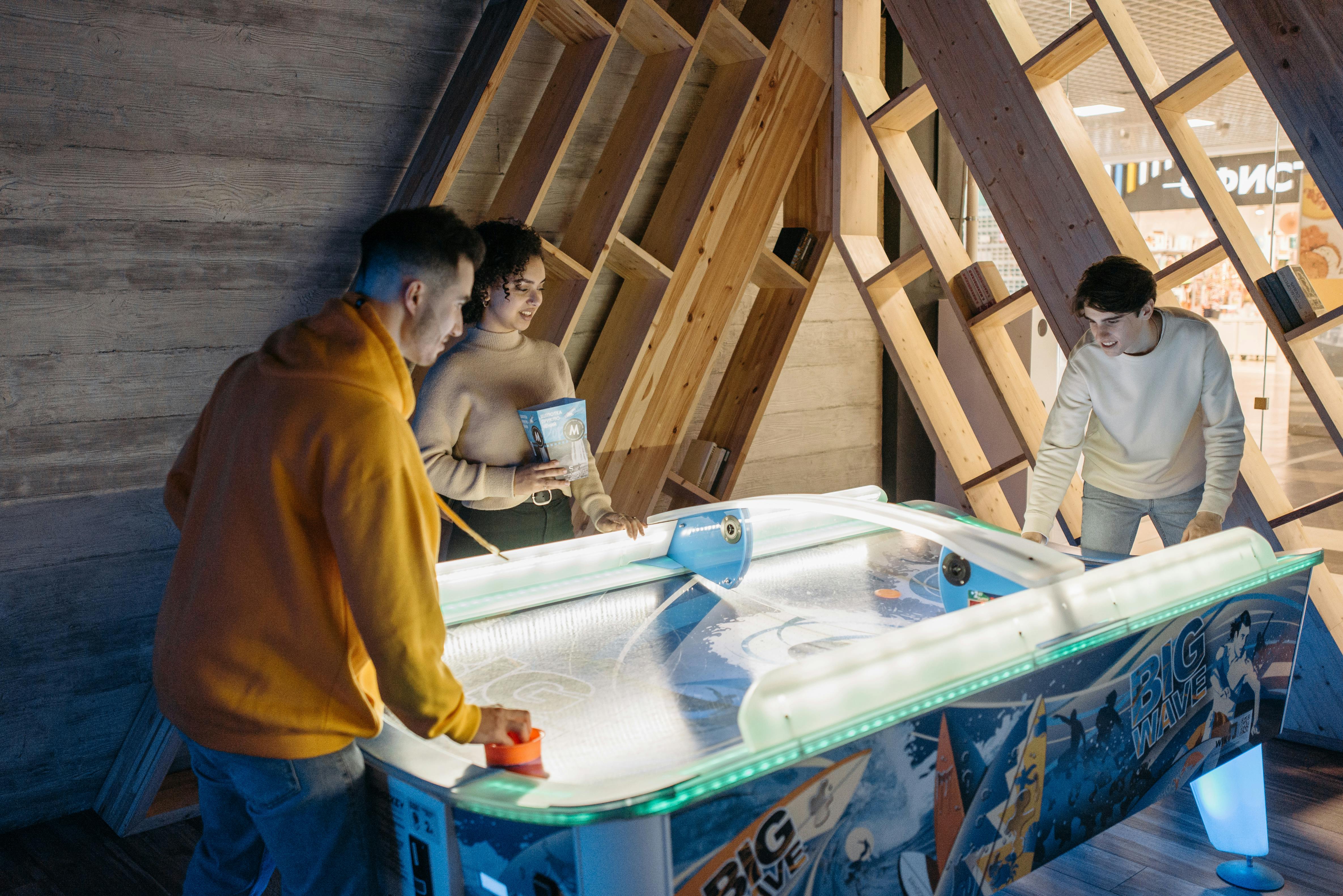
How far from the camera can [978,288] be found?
10.6ft

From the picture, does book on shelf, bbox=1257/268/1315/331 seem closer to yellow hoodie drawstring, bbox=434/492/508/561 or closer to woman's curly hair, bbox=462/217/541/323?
woman's curly hair, bbox=462/217/541/323

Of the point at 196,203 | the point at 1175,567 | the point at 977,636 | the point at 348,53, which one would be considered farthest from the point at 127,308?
the point at 1175,567

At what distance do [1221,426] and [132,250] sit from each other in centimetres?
268

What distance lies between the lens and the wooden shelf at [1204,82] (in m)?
2.57

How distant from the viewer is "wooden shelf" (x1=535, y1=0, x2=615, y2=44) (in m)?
2.91

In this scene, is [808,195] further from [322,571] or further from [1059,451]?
[322,571]

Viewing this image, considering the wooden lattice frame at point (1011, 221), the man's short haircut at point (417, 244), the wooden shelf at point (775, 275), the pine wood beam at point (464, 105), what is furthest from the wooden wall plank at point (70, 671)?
the wooden lattice frame at point (1011, 221)

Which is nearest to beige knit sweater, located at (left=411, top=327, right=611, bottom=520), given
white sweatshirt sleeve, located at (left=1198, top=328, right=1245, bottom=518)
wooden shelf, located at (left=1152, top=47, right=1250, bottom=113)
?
white sweatshirt sleeve, located at (left=1198, top=328, right=1245, bottom=518)

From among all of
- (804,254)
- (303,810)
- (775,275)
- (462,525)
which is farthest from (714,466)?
(303,810)

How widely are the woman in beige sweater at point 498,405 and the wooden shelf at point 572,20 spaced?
91 cm

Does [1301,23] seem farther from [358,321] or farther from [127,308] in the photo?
[127,308]

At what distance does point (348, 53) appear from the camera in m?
2.94

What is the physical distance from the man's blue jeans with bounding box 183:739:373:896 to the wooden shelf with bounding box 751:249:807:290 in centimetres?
267

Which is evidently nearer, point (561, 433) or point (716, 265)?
point (561, 433)
